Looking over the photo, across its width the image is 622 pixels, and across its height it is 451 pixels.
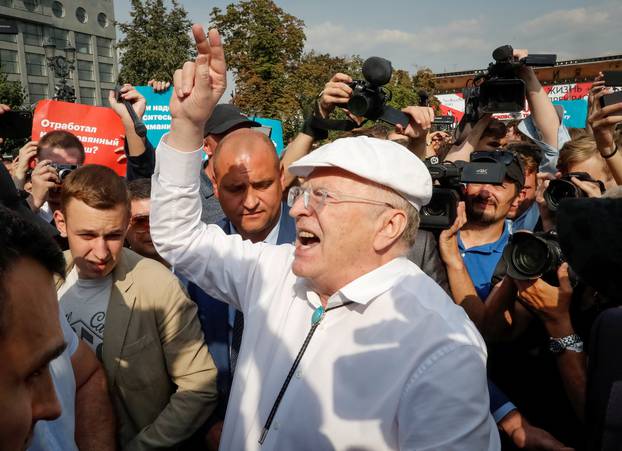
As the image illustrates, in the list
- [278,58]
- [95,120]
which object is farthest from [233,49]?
[95,120]

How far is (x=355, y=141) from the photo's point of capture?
6.15 feet

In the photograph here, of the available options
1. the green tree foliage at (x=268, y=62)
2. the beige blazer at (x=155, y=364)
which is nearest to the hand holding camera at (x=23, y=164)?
the beige blazer at (x=155, y=364)

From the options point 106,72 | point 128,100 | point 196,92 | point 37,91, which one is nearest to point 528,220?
point 196,92

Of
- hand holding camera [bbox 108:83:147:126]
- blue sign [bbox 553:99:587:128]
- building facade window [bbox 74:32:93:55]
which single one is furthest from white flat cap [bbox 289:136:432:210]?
building facade window [bbox 74:32:93:55]

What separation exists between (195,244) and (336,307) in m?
0.70

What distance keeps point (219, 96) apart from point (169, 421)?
1435 millimetres

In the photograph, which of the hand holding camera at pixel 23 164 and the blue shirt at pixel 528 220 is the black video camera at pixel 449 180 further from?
the hand holding camera at pixel 23 164

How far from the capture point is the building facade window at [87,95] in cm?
4887

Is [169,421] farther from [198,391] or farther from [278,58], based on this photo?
[278,58]

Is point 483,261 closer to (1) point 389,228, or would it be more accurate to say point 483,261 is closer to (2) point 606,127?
(2) point 606,127

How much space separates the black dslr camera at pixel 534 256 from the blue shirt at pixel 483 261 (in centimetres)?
71

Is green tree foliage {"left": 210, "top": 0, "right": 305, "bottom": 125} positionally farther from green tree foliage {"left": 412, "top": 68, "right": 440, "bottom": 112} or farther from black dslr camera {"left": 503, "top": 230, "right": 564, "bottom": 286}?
black dslr camera {"left": 503, "top": 230, "right": 564, "bottom": 286}

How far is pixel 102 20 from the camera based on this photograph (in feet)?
181

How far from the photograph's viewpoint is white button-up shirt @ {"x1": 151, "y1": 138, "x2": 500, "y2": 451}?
154 cm
